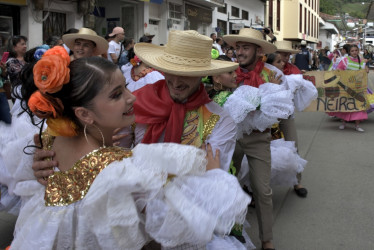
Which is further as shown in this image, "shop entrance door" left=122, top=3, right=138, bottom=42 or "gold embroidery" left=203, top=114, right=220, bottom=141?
"shop entrance door" left=122, top=3, right=138, bottom=42

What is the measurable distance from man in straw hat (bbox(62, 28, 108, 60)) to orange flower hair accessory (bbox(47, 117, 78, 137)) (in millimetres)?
3168

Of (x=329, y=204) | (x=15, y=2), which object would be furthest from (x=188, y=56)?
(x=15, y=2)

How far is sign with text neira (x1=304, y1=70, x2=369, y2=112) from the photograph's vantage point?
351 inches

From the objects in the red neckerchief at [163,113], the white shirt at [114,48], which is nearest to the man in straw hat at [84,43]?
the red neckerchief at [163,113]

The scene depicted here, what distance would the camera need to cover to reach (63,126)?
1.66 meters

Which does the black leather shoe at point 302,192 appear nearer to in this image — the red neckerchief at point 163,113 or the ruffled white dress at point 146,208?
the red neckerchief at point 163,113

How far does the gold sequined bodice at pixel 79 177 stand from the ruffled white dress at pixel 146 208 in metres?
0.03

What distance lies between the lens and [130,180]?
54.7 inches

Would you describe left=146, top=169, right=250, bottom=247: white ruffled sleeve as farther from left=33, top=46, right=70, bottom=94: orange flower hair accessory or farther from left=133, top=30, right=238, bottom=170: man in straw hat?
left=133, top=30, right=238, bottom=170: man in straw hat

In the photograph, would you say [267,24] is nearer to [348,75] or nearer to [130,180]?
[348,75]

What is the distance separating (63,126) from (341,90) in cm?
844

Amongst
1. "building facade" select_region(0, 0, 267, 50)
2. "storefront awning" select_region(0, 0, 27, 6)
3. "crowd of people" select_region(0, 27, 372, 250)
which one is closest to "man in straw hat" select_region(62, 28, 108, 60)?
"crowd of people" select_region(0, 27, 372, 250)

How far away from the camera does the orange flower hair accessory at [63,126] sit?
167cm

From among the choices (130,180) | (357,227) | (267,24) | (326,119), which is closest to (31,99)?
(130,180)
